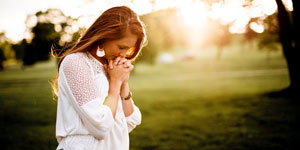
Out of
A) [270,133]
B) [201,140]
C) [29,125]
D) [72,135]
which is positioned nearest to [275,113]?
[270,133]

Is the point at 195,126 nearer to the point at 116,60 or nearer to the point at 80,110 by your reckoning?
the point at 116,60

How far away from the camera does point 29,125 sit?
8406 millimetres

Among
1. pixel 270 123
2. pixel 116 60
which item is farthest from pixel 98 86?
pixel 270 123

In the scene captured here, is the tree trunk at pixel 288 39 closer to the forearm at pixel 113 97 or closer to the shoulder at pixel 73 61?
the forearm at pixel 113 97

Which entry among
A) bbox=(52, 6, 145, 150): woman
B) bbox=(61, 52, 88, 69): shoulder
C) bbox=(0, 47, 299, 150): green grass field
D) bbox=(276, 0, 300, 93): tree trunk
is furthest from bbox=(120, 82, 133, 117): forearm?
bbox=(276, 0, 300, 93): tree trunk

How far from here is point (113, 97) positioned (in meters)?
1.76

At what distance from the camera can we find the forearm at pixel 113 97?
1.74 m

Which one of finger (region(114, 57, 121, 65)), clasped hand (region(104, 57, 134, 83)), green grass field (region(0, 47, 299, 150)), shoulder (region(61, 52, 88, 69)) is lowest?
green grass field (region(0, 47, 299, 150))

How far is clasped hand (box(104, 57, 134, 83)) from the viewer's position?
1852 mm

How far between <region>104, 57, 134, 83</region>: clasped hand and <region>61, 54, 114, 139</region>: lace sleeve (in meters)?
0.19

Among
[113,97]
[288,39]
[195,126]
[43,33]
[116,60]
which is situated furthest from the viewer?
[43,33]

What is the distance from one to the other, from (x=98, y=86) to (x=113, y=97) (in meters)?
0.13

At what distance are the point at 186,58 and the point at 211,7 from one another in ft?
185

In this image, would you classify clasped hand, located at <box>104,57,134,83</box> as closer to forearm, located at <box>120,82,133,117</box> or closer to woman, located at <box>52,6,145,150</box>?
woman, located at <box>52,6,145,150</box>
